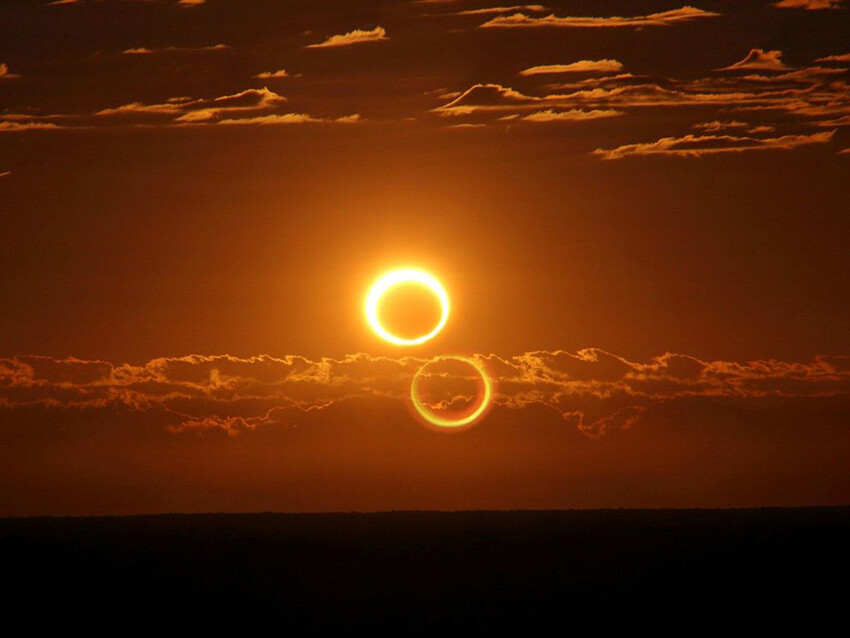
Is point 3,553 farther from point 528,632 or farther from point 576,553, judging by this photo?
point 528,632

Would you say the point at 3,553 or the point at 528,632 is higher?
the point at 3,553

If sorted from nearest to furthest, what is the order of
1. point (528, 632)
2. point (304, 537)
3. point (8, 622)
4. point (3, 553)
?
1. point (528, 632)
2. point (8, 622)
3. point (3, 553)
4. point (304, 537)

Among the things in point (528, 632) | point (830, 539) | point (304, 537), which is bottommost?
point (528, 632)

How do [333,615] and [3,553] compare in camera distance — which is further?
[3,553]

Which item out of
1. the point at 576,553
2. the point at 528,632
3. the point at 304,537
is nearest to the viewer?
the point at 528,632

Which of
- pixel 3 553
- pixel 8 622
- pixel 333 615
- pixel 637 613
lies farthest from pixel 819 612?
pixel 3 553

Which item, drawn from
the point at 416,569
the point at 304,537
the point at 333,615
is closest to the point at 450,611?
the point at 333,615

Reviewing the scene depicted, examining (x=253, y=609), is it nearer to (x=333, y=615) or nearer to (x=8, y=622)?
(x=333, y=615)
